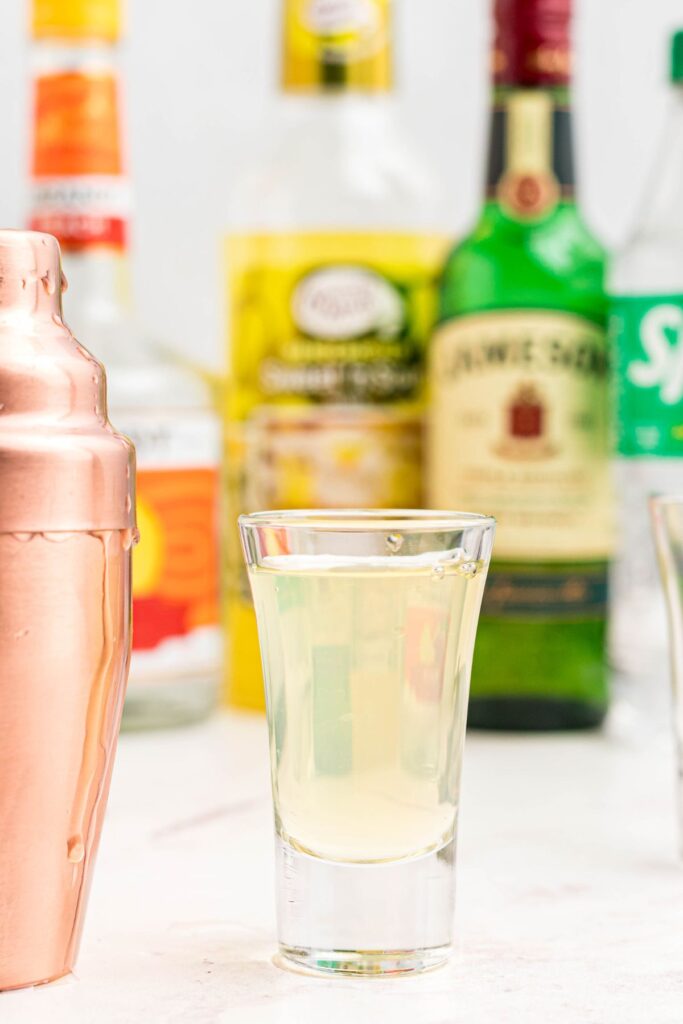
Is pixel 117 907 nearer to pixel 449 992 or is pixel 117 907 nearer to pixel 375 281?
pixel 449 992

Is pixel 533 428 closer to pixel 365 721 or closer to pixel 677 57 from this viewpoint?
pixel 677 57

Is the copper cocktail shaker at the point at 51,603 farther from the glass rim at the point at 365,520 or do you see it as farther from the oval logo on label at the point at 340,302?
the oval logo on label at the point at 340,302

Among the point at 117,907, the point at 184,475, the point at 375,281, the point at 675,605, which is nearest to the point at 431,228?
the point at 375,281

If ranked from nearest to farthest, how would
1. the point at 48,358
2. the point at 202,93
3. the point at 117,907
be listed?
the point at 48,358 < the point at 117,907 < the point at 202,93

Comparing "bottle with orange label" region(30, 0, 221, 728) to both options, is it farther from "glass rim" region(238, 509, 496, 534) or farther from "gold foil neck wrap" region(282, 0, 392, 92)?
"glass rim" region(238, 509, 496, 534)

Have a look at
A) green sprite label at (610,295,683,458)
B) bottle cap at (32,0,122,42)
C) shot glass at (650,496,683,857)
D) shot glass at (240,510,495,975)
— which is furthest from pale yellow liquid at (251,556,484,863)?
bottle cap at (32,0,122,42)

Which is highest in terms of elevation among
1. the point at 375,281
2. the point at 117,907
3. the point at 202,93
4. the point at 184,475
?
the point at 202,93
